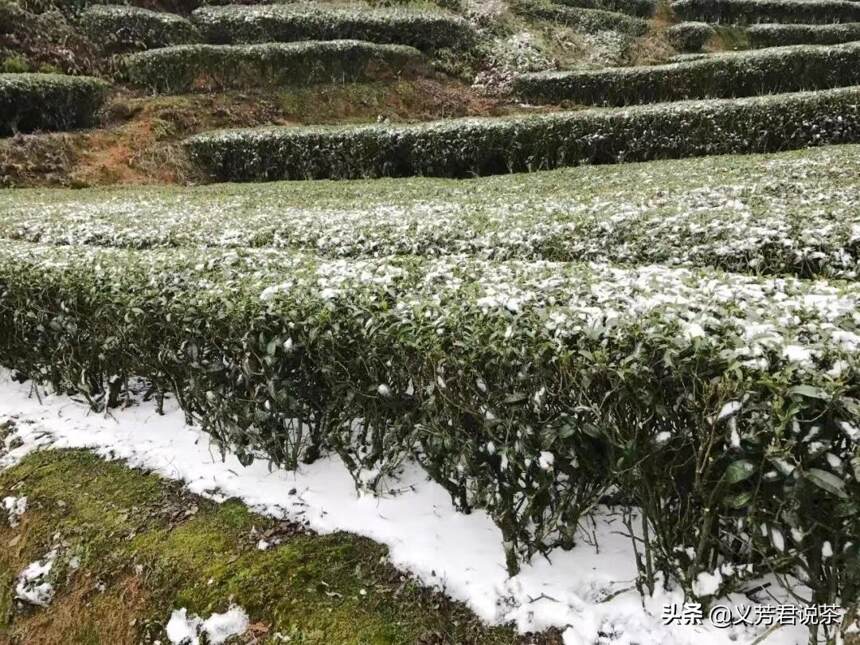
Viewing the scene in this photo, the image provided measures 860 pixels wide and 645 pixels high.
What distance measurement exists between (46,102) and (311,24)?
1018 cm

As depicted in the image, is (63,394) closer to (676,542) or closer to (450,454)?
(450,454)

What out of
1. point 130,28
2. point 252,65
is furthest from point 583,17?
point 130,28

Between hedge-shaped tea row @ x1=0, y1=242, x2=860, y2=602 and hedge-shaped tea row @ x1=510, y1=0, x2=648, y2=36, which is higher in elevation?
hedge-shaped tea row @ x1=510, y1=0, x2=648, y2=36

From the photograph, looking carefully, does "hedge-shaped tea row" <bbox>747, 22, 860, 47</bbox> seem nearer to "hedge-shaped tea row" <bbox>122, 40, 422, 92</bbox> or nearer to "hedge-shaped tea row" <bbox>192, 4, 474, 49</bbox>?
"hedge-shaped tea row" <bbox>192, 4, 474, 49</bbox>

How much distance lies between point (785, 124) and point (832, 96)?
942mm

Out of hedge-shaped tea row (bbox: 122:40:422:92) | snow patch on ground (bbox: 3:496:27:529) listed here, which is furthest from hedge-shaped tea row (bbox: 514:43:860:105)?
snow patch on ground (bbox: 3:496:27:529)

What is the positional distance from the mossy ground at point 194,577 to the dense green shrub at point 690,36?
2915 centimetres

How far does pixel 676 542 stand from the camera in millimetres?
2326

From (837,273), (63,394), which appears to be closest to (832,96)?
(837,273)

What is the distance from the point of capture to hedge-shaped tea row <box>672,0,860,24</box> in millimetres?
25688

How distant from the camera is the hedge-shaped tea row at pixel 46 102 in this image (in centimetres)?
1478

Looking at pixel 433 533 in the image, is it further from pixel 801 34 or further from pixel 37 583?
→ pixel 801 34

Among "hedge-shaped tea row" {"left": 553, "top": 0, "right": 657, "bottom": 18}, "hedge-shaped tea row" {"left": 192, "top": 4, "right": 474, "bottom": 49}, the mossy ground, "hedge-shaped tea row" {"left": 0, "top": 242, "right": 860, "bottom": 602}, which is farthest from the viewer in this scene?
"hedge-shaped tea row" {"left": 553, "top": 0, "right": 657, "bottom": 18}

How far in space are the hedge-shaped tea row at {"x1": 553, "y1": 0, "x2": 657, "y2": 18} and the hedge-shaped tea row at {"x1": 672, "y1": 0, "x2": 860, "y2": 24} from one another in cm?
144
